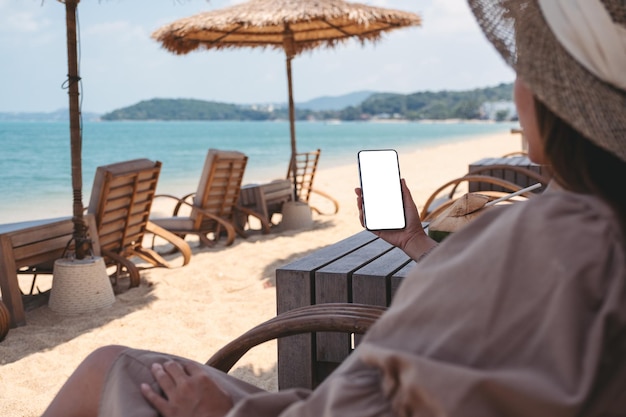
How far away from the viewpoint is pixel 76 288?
14.1ft

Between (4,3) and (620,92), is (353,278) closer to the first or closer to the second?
(620,92)

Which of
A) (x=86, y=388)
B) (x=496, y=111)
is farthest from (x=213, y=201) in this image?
(x=496, y=111)

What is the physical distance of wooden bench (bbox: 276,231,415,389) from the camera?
1807 mm

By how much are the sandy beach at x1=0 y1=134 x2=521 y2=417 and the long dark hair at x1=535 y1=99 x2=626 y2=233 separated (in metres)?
2.27

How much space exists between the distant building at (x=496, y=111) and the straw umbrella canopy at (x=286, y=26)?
3777 inches

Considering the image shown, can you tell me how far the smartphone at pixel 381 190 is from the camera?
1800 millimetres

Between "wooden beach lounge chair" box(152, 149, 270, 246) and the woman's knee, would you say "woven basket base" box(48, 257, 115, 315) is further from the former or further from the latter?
the woman's knee

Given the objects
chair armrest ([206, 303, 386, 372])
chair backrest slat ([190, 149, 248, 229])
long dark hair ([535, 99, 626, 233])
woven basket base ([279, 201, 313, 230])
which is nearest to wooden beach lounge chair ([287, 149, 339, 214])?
woven basket base ([279, 201, 313, 230])

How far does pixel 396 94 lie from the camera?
108m

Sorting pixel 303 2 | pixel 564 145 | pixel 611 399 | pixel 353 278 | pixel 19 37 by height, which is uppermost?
pixel 19 37

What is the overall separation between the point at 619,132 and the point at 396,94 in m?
109

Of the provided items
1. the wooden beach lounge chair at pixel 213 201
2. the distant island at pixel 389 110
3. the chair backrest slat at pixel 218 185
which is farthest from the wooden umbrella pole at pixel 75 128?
the distant island at pixel 389 110

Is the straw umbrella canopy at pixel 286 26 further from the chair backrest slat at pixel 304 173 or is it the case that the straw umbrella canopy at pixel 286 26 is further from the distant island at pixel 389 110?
the distant island at pixel 389 110

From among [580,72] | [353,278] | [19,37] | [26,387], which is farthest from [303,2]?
[19,37]
